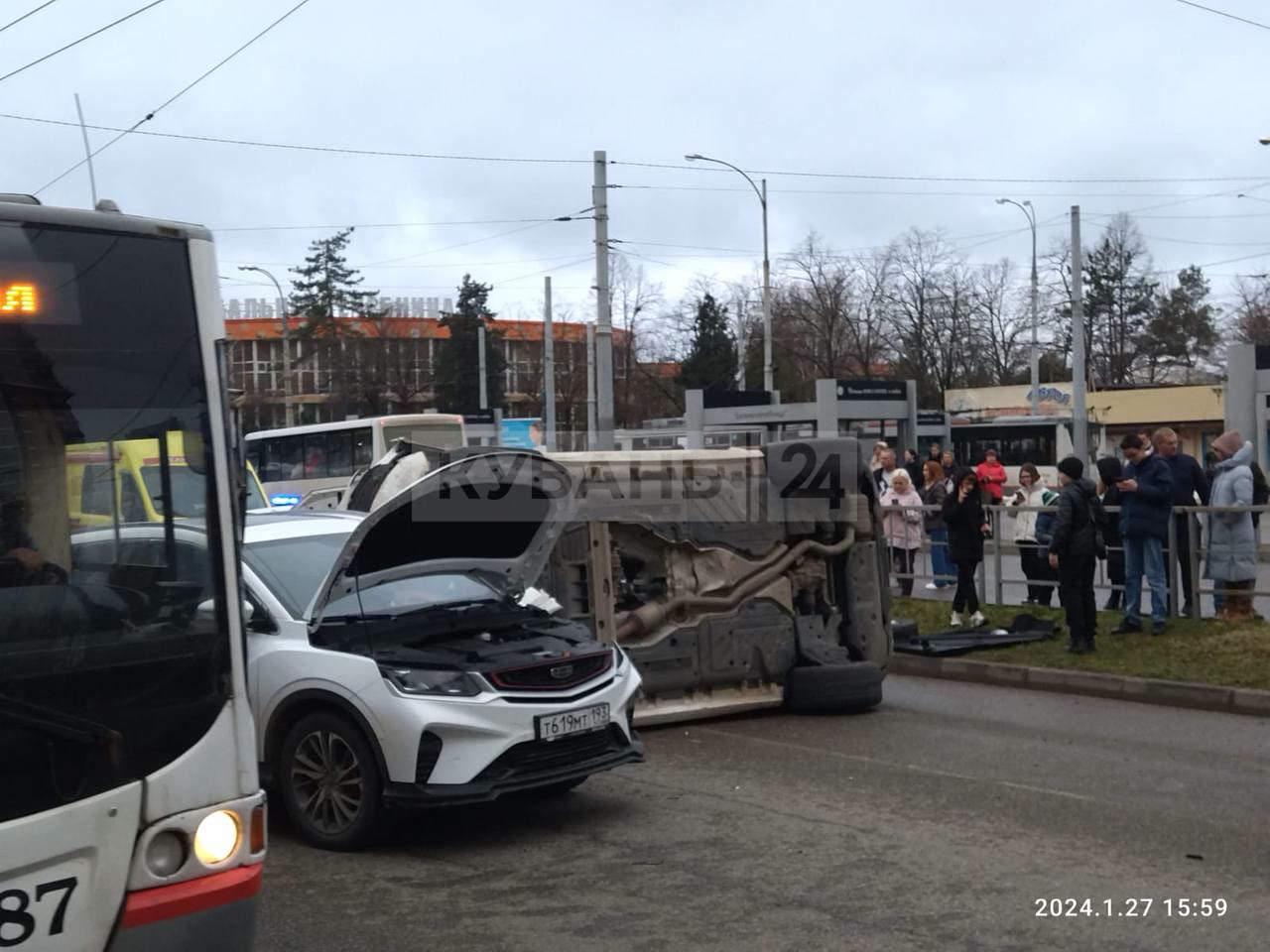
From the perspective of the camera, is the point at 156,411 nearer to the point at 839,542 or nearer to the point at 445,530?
the point at 445,530

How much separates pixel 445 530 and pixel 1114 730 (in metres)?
5.19

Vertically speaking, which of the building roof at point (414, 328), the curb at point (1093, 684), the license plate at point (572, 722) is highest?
the building roof at point (414, 328)

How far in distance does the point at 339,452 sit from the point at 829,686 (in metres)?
29.0

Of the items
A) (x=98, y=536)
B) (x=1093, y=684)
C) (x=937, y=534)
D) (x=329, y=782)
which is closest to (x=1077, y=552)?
(x=1093, y=684)

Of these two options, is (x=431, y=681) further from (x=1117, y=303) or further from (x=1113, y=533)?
(x=1117, y=303)

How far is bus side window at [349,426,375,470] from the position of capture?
120ft

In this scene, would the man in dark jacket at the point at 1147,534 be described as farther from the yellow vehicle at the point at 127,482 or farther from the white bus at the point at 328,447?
the white bus at the point at 328,447

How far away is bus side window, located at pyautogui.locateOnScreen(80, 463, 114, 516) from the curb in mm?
8993

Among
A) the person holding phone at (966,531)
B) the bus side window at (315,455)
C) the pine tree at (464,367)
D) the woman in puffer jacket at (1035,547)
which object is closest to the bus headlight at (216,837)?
the person holding phone at (966,531)

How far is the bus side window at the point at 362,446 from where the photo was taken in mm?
36438

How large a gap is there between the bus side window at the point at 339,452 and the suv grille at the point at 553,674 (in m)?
30.5

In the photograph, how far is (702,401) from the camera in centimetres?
3834

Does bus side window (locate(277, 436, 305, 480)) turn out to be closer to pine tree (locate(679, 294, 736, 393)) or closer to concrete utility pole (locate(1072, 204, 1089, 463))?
concrete utility pole (locate(1072, 204, 1089, 463))

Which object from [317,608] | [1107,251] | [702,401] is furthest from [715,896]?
[1107,251]
